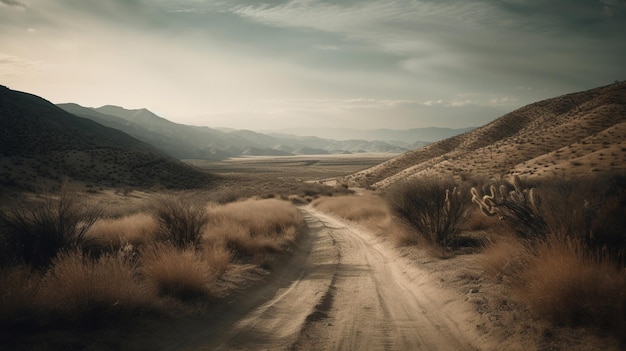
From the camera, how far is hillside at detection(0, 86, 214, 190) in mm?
38000

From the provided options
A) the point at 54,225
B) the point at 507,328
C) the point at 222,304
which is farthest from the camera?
the point at 54,225

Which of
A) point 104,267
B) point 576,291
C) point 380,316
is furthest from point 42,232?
point 576,291

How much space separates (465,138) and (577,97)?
1890 centimetres

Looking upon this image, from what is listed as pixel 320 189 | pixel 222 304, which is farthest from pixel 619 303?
pixel 320 189

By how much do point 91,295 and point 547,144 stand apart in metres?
46.7

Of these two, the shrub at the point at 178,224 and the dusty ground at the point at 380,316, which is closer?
the dusty ground at the point at 380,316

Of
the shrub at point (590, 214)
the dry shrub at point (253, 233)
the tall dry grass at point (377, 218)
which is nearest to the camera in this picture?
the shrub at point (590, 214)

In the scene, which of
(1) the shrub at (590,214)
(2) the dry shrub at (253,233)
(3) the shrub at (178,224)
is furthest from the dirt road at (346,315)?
(3) the shrub at (178,224)

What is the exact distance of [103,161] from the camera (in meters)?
49.6

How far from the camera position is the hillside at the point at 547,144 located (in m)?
27.8

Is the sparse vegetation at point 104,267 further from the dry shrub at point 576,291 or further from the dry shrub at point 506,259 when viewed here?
the dry shrub at point 506,259

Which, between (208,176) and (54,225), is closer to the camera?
(54,225)

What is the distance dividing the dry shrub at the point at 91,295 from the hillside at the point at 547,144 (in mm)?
26868

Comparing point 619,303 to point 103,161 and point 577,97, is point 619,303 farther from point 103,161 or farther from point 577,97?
point 577,97
